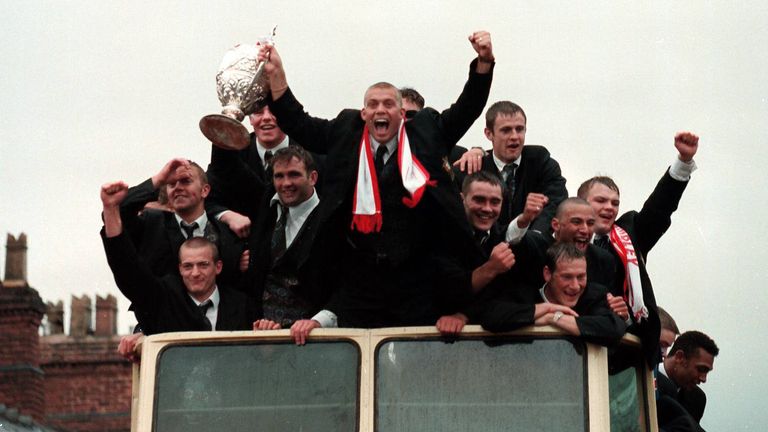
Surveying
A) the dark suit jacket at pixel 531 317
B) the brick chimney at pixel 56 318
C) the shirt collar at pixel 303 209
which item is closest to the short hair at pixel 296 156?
the shirt collar at pixel 303 209

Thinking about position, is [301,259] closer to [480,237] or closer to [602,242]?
[480,237]

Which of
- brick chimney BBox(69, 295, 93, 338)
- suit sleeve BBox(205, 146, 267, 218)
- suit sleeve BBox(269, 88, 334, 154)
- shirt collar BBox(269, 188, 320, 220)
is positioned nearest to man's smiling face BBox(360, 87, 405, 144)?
suit sleeve BBox(269, 88, 334, 154)

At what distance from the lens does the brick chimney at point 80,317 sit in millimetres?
44031

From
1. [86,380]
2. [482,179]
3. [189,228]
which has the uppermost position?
[86,380]

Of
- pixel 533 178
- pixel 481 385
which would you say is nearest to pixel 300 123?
pixel 533 178

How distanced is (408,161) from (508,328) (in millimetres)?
1092

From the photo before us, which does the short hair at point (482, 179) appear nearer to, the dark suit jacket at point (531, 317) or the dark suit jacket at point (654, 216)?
the dark suit jacket at point (531, 317)

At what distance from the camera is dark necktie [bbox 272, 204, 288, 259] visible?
11.6 m

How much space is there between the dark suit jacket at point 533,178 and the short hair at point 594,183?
0.10 meters

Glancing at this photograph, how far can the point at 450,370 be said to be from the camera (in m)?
10.5

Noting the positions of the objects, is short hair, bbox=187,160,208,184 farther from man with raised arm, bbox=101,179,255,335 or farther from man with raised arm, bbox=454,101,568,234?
man with raised arm, bbox=454,101,568,234

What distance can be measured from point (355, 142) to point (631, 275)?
1.78 meters

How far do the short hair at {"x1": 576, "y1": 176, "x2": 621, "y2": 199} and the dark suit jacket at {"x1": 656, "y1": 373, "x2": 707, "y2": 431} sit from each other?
1212 mm

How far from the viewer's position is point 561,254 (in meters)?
10.9
